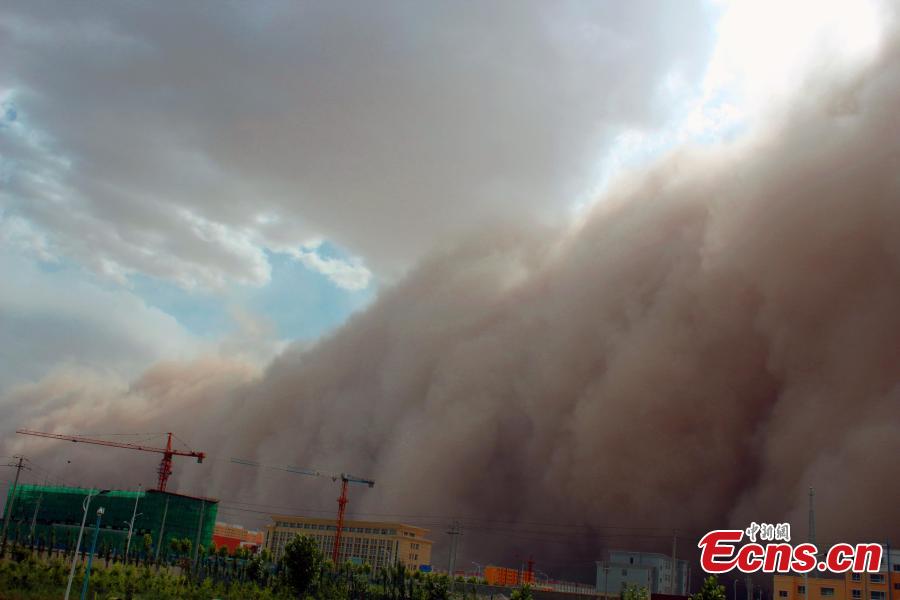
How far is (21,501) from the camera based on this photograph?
76.1 m

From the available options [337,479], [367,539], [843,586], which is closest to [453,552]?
[367,539]

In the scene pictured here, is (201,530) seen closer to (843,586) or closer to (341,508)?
(341,508)

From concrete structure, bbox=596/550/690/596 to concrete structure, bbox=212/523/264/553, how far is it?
4144 centimetres

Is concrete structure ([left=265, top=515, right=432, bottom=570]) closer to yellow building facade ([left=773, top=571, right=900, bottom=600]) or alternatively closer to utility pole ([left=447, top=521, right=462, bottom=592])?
utility pole ([left=447, top=521, right=462, bottom=592])

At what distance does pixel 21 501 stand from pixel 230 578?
4376 cm

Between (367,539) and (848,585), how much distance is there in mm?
40095

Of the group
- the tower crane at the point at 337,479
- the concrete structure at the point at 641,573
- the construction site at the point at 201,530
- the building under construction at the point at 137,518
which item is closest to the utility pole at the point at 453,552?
the construction site at the point at 201,530

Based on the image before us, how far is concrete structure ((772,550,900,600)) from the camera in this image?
3753cm

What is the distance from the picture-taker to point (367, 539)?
69188mm

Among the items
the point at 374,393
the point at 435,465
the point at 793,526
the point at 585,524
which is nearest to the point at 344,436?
the point at 374,393

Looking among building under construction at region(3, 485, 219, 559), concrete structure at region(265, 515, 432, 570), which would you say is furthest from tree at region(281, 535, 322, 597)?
concrete structure at region(265, 515, 432, 570)

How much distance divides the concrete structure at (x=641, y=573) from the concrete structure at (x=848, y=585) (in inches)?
435

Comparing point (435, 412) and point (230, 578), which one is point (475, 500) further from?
point (230, 578)

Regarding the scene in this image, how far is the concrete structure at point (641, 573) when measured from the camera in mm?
51344
